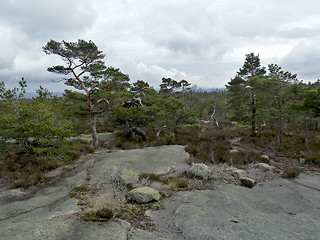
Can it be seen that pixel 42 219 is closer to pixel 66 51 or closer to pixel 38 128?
pixel 38 128

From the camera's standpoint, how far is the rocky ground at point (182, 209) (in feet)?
14.1

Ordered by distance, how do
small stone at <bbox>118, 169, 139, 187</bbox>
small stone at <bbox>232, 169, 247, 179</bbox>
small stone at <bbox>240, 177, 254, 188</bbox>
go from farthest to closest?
small stone at <bbox>232, 169, 247, 179</bbox> → small stone at <bbox>240, 177, 254, 188</bbox> → small stone at <bbox>118, 169, 139, 187</bbox>

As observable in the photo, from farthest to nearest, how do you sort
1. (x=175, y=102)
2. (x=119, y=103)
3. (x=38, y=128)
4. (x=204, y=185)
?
(x=175, y=102) < (x=119, y=103) < (x=38, y=128) < (x=204, y=185)

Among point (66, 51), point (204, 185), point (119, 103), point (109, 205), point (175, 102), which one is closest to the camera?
point (109, 205)

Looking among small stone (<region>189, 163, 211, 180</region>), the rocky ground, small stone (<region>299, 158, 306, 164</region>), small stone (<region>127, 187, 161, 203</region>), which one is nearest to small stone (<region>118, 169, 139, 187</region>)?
the rocky ground

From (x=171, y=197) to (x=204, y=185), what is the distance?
2.01 metres

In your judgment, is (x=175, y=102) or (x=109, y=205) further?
(x=175, y=102)

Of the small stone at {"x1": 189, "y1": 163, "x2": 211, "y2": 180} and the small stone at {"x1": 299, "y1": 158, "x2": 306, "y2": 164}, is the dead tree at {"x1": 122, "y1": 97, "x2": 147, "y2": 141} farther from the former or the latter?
the small stone at {"x1": 299, "y1": 158, "x2": 306, "y2": 164}

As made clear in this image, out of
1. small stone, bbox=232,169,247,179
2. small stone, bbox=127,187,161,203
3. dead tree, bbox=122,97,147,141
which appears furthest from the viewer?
dead tree, bbox=122,97,147,141

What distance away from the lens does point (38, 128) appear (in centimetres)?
820

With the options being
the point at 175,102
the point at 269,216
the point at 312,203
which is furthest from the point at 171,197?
the point at 175,102

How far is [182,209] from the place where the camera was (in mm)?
5469

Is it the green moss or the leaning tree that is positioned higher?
the leaning tree

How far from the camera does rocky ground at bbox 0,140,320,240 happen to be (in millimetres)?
4297
